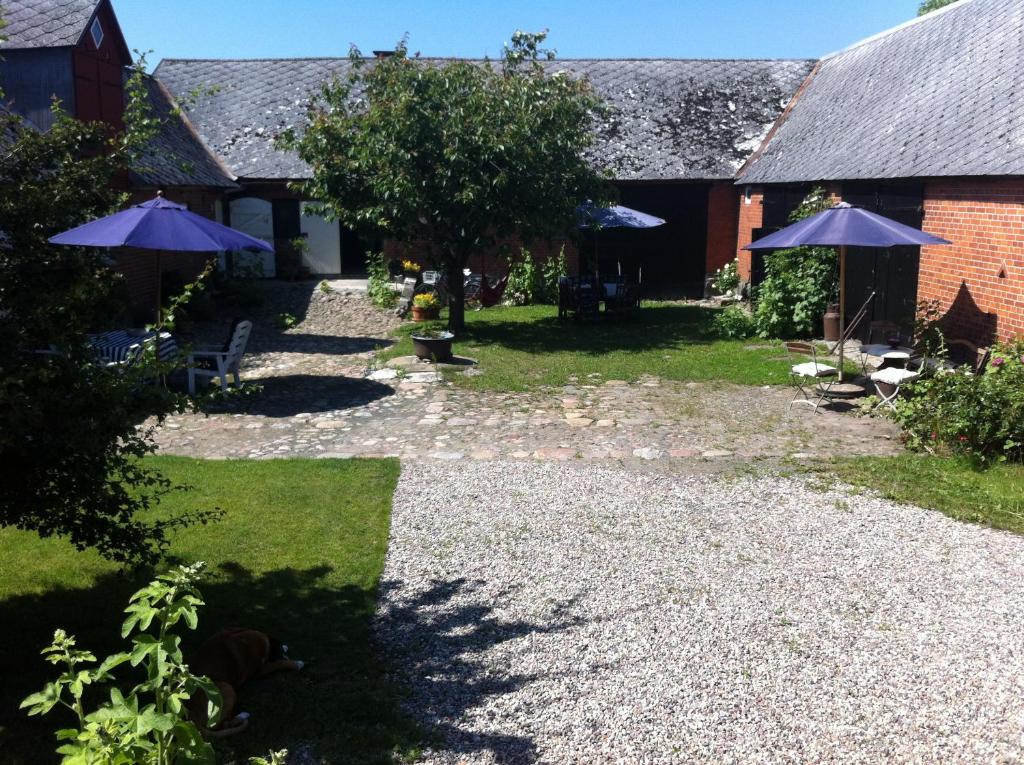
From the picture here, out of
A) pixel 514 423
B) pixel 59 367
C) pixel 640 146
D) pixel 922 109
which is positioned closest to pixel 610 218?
pixel 640 146

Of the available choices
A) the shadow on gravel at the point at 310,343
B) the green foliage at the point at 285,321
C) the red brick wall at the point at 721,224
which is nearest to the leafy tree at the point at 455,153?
the shadow on gravel at the point at 310,343

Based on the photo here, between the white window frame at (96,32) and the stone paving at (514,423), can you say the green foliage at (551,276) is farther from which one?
the white window frame at (96,32)

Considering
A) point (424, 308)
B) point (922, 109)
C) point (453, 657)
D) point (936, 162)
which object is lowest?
point (453, 657)

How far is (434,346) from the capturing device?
13086mm

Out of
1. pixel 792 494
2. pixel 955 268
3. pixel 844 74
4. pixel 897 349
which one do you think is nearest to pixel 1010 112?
pixel 955 268

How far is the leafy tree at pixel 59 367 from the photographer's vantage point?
13.2 ft

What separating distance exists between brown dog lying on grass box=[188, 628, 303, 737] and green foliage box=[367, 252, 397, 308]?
45.8ft

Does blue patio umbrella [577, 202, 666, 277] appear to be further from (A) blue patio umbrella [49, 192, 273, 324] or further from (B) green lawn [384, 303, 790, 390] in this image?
(A) blue patio umbrella [49, 192, 273, 324]

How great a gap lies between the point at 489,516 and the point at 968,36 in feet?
38.5

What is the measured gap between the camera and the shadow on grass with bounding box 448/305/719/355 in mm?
14789

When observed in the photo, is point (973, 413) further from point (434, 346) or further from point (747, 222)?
point (747, 222)

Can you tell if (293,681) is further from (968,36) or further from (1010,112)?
(968,36)

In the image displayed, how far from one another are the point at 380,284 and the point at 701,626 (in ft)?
47.4

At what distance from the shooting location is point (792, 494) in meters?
7.38
